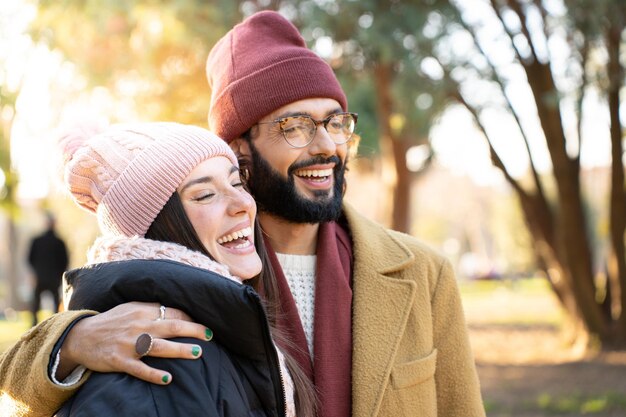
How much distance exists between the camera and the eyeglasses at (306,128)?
2877 millimetres

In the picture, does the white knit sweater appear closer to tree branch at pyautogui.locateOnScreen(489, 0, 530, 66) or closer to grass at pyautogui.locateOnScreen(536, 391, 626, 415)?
grass at pyautogui.locateOnScreen(536, 391, 626, 415)

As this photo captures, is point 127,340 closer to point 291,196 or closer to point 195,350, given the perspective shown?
point 195,350

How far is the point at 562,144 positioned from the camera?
10.2m

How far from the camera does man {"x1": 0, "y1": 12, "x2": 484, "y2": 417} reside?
2609 millimetres

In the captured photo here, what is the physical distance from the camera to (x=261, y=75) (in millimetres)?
2959

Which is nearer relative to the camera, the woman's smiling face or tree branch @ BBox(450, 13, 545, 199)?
the woman's smiling face

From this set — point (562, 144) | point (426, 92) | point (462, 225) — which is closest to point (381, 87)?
point (426, 92)

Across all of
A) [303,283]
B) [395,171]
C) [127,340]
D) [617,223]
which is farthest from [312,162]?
[395,171]

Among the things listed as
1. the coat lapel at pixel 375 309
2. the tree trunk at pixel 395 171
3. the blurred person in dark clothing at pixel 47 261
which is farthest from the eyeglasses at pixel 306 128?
the blurred person in dark clothing at pixel 47 261

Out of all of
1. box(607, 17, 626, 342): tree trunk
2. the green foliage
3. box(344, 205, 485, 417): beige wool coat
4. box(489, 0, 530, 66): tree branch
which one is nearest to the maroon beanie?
box(344, 205, 485, 417): beige wool coat

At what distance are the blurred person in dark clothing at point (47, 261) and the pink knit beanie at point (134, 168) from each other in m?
10.1

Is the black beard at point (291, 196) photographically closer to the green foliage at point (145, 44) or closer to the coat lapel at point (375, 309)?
the coat lapel at point (375, 309)

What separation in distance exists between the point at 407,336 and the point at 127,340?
1.16 metres

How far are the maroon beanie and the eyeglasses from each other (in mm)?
84
